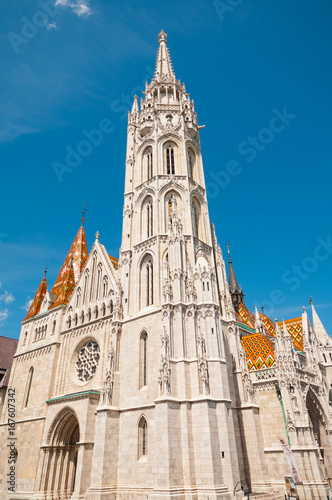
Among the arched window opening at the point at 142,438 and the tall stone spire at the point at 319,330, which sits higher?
the tall stone spire at the point at 319,330

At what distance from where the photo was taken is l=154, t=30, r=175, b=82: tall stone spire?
120ft

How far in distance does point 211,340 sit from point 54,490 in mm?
14265

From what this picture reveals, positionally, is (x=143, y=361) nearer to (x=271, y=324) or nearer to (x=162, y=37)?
(x=271, y=324)

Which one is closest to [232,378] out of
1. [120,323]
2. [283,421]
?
[283,421]

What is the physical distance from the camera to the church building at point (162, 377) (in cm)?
1912

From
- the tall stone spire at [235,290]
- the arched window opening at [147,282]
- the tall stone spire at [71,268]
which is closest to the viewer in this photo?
the arched window opening at [147,282]

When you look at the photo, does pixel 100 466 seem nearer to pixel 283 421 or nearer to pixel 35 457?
pixel 35 457

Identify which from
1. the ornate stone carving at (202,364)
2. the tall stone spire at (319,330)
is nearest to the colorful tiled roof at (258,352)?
the ornate stone carving at (202,364)

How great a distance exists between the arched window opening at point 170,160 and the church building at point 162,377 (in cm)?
11

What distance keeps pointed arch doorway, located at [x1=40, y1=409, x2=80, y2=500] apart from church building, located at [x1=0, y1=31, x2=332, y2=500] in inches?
3.0

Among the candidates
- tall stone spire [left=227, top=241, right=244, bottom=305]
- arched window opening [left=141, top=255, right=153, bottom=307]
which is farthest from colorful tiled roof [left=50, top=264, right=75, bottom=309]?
tall stone spire [left=227, top=241, right=244, bottom=305]

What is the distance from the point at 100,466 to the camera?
65.4 feet

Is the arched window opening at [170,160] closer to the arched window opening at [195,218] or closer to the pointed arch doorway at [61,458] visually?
the arched window opening at [195,218]

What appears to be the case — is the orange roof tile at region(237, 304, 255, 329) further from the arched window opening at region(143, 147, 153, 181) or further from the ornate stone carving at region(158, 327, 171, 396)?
the arched window opening at region(143, 147, 153, 181)
